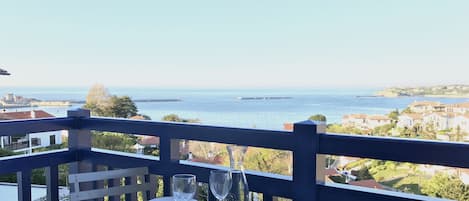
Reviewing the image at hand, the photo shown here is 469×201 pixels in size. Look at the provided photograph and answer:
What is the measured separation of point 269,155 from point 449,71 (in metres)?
12.2

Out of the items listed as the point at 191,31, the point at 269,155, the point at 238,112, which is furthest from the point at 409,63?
the point at 269,155

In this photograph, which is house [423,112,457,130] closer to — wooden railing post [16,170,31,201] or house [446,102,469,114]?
house [446,102,469,114]

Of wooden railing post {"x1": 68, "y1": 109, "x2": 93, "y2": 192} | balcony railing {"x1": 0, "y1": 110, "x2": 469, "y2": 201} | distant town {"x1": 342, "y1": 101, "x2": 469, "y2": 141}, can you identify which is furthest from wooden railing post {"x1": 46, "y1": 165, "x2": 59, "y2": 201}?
distant town {"x1": 342, "y1": 101, "x2": 469, "y2": 141}

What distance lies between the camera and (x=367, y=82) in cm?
1362

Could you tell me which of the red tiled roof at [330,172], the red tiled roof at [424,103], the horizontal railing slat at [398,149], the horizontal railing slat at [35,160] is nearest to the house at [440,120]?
the red tiled roof at [424,103]

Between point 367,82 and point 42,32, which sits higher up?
point 42,32

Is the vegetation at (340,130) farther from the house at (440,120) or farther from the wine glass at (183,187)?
the house at (440,120)

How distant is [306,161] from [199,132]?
0.61 m

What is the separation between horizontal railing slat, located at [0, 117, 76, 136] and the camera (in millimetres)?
2144

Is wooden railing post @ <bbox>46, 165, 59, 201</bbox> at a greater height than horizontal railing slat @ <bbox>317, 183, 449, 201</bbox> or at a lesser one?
lesser

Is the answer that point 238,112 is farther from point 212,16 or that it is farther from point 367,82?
point 212,16

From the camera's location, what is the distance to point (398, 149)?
158 centimetres

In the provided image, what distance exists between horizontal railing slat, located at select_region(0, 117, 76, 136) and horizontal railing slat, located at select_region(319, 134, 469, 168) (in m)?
1.58

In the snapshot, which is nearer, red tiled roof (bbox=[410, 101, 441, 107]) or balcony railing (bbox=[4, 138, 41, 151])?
balcony railing (bbox=[4, 138, 41, 151])
